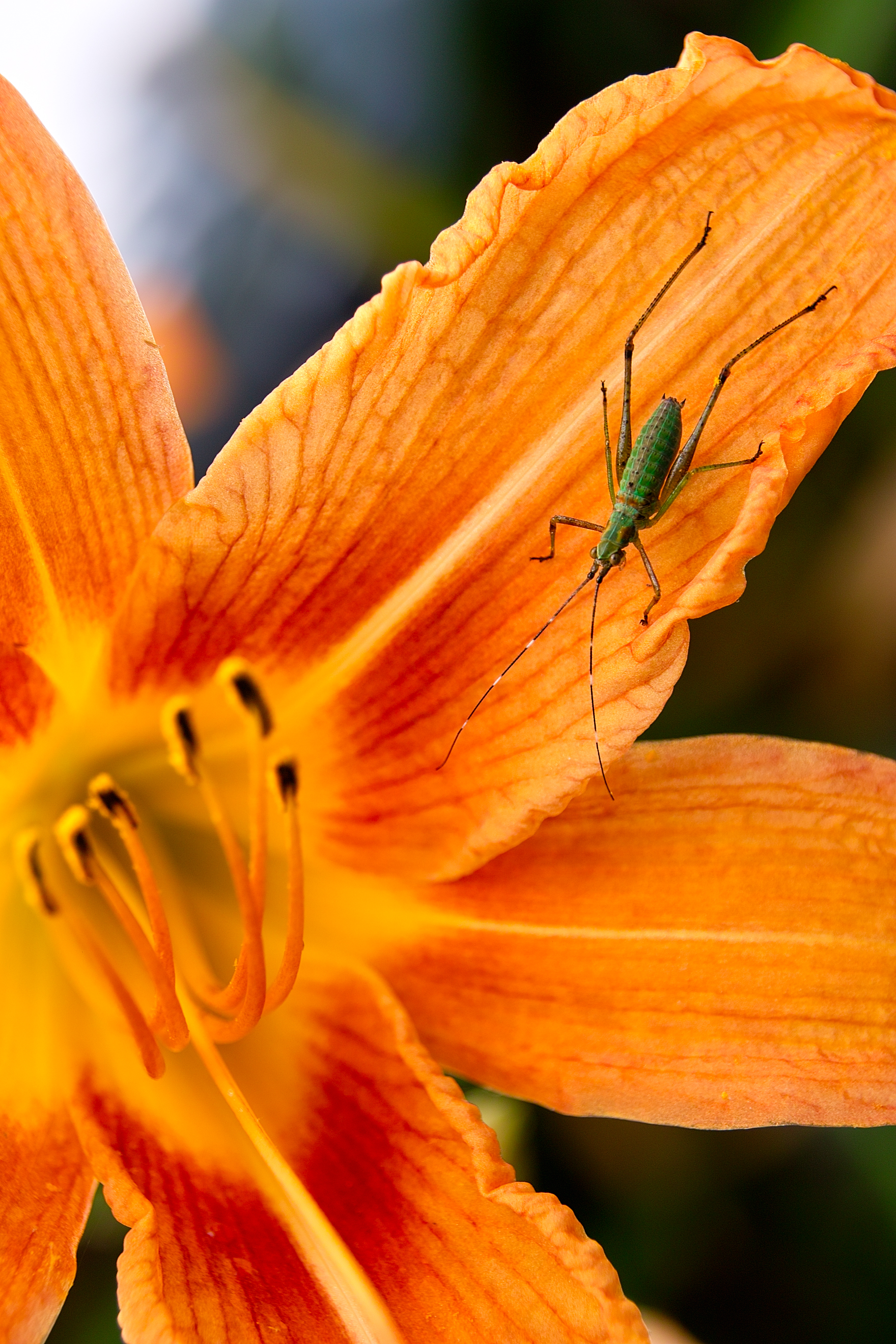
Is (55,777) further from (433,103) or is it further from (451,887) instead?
(433,103)

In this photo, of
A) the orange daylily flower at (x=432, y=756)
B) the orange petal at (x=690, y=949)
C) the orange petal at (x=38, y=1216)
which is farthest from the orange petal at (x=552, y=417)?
the orange petal at (x=38, y=1216)

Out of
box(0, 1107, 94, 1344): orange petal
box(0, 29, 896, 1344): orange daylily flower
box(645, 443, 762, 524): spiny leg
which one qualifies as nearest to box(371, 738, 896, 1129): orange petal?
box(0, 29, 896, 1344): orange daylily flower

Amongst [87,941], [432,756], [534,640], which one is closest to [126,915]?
[87,941]

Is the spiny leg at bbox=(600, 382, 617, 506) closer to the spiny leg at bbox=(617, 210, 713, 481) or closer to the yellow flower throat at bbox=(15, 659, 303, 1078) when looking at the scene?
the spiny leg at bbox=(617, 210, 713, 481)

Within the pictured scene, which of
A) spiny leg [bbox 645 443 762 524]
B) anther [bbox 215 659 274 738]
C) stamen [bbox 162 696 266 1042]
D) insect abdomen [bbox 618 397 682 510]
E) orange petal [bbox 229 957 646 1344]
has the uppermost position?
insect abdomen [bbox 618 397 682 510]

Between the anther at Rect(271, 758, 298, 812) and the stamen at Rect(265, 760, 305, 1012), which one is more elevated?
the anther at Rect(271, 758, 298, 812)

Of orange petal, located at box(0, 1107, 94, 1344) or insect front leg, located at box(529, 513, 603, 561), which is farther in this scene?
insect front leg, located at box(529, 513, 603, 561)

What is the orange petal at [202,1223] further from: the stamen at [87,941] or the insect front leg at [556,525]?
the insect front leg at [556,525]
